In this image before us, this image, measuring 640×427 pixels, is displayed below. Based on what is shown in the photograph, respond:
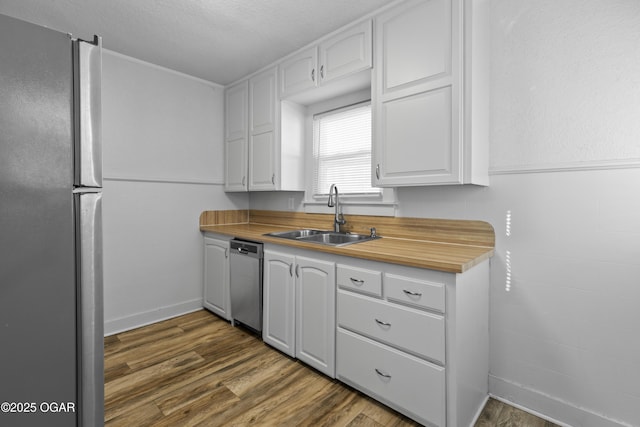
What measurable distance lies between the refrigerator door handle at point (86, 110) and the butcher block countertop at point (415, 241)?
1302 millimetres

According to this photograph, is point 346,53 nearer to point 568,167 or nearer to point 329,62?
point 329,62

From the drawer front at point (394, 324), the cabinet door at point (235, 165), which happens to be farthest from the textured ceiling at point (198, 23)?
the drawer front at point (394, 324)

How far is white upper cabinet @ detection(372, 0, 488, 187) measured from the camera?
1.72 metres

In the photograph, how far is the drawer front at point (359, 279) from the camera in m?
1.74

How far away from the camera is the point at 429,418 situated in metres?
1.56

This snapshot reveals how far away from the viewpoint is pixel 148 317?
9.78ft

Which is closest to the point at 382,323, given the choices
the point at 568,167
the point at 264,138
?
the point at 568,167

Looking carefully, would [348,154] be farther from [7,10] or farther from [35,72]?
[7,10]

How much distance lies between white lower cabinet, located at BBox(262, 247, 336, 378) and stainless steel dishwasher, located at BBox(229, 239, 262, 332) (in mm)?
92

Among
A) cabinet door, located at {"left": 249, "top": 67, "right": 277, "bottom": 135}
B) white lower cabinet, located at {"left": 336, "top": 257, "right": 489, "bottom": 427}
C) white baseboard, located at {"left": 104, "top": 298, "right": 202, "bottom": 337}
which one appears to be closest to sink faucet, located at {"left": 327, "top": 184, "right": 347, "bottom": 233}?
white lower cabinet, located at {"left": 336, "top": 257, "right": 489, "bottom": 427}

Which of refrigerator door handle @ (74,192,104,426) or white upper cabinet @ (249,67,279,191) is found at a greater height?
white upper cabinet @ (249,67,279,191)

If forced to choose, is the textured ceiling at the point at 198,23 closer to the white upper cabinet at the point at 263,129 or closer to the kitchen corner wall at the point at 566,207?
the white upper cabinet at the point at 263,129

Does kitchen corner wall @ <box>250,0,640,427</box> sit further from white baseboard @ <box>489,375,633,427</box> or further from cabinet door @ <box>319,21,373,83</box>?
cabinet door @ <box>319,21,373,83</box>

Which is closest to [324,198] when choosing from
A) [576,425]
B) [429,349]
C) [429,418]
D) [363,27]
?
[363,27]
